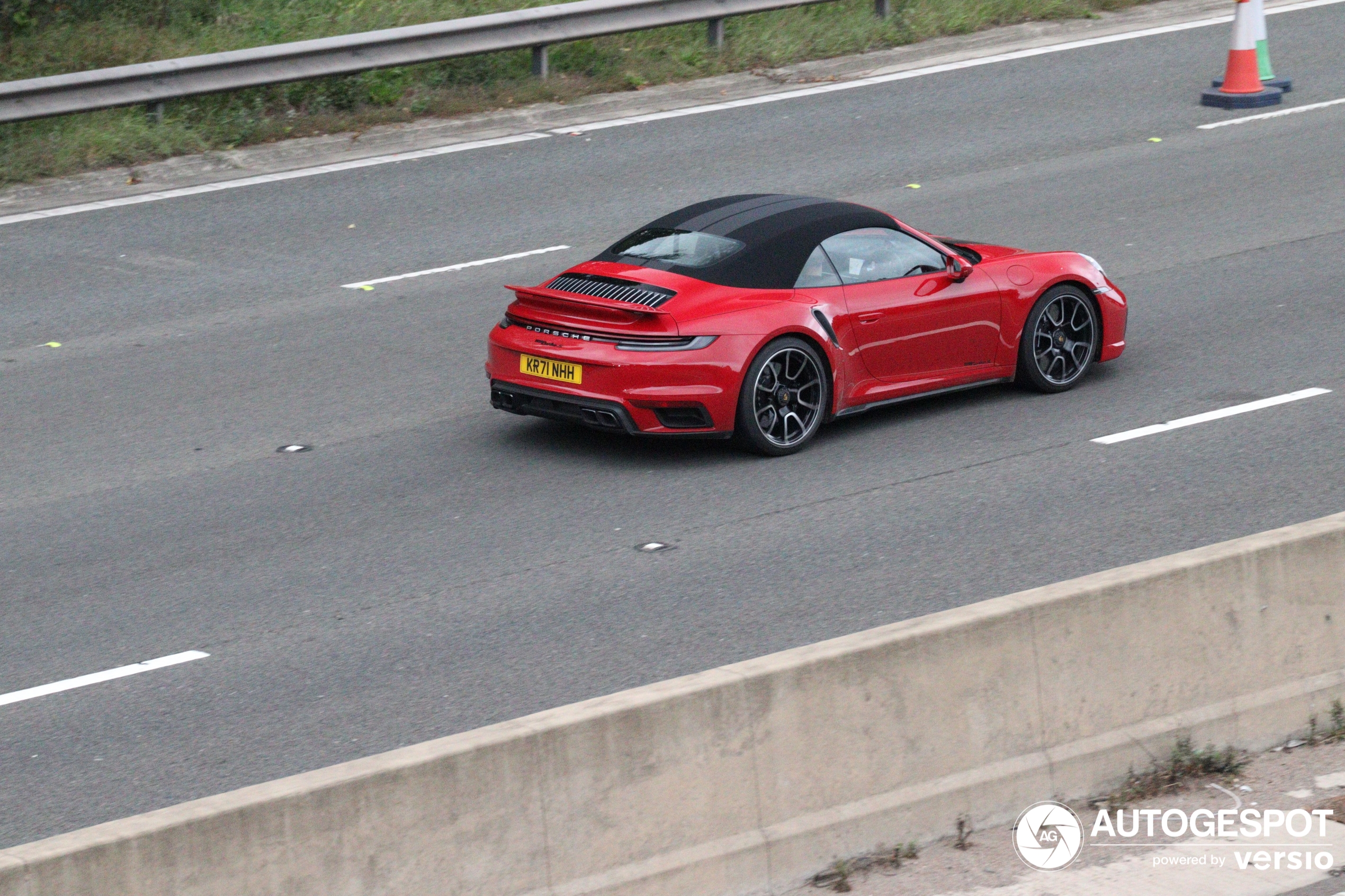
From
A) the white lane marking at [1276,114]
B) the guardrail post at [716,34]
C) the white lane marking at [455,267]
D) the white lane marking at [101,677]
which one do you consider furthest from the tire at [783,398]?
the guardrail post at [716,34]

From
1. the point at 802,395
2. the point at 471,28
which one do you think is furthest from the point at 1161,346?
the point at 471,28

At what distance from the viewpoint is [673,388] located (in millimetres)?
9398

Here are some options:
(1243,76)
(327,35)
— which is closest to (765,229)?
(1243,76)

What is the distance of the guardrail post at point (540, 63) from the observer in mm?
18312

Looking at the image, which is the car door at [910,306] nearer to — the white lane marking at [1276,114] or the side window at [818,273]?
the side window at [818,273]

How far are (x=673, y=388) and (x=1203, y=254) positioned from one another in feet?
18.5

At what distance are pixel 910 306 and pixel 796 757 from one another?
16.1 ft

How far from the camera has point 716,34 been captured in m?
19.3

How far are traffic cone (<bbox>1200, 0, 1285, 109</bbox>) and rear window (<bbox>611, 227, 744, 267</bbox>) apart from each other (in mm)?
9173

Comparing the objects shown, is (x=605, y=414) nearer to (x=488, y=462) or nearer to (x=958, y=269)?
(x=488, y=462)

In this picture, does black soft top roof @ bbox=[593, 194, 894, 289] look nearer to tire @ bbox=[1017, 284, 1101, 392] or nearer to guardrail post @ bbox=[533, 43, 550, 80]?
tire @ bbox=[1017, 284, 1101, 392]

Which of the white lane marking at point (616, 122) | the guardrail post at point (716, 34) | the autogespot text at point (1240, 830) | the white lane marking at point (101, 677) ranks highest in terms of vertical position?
the guardrail post at point (716, 34)

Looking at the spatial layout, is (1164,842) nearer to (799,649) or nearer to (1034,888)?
(1034,888)

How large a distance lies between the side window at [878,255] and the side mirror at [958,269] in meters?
0.05
